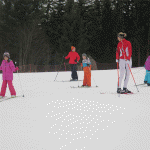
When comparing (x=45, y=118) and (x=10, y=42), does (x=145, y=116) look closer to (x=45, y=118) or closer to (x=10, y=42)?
(x=45, y=118)

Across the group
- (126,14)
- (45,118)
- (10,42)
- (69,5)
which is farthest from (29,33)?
(45,118)

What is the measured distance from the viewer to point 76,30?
5106 cm

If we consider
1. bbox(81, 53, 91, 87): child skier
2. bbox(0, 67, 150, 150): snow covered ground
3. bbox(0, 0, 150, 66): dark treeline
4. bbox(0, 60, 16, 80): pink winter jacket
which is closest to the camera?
bbox(0, 67, 150, 150): snow covered ground

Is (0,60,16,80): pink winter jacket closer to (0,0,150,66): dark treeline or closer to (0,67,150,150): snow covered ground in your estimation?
(0,67,150,150): snow covered ground

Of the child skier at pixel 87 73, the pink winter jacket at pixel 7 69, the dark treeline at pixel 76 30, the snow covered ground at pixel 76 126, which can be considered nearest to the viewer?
the snow covered ground at pixel 76 126

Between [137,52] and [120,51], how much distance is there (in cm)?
4212

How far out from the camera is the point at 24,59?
161ft

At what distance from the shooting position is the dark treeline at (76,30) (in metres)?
48.5

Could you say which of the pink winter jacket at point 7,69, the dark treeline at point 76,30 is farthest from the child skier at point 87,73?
the dark treeline at point 76,30

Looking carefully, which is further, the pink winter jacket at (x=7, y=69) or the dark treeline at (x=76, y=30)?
the dark treeline at (x=76, y=30)

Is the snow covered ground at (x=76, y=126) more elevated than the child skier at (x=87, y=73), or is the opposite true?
the child skier at (x=87, y=73)

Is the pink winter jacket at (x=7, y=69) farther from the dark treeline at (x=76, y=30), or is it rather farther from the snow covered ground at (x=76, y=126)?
the dark treeline at (x=76, y=30)

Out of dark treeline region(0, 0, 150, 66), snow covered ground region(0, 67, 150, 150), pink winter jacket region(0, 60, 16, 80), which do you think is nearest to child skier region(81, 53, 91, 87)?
pink winter jacket region(0, 60, 16, 80)

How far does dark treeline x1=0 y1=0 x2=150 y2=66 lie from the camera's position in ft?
159
